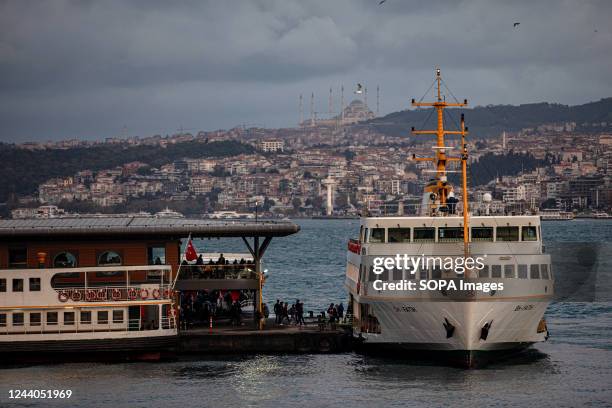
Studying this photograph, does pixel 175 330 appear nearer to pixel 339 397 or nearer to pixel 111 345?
pixel 111 345

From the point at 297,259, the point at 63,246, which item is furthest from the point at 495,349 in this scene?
the point at 297,259

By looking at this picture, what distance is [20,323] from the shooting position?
40750 millimetres

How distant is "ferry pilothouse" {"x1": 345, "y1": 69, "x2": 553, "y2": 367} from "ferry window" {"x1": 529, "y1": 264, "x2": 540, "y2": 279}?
0.03m

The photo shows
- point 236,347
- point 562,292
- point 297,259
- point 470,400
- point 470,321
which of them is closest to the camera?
point 470,400

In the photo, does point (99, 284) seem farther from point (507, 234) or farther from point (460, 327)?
point (507, 234)

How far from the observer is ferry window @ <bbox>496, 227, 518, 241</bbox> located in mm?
42375

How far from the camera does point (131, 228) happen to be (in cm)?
4272

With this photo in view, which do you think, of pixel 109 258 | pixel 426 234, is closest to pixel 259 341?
pixel 109 258

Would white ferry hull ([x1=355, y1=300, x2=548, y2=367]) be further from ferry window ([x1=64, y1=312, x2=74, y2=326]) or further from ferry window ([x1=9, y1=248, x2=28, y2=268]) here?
ferry window ([x1=9, y1=248, x2=28, y2=268])

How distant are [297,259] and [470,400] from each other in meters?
88.7

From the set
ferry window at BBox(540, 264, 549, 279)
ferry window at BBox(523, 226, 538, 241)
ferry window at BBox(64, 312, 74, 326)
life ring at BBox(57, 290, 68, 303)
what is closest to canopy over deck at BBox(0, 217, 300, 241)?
life ring at BBox(57, 290, 68, 303)

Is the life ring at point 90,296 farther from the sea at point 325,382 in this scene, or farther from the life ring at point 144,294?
the sea at point 325,382

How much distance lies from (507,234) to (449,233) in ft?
6.50

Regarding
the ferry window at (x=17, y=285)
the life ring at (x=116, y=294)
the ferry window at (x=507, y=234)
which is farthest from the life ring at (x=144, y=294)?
the ferry window at (x=507, y=234)
